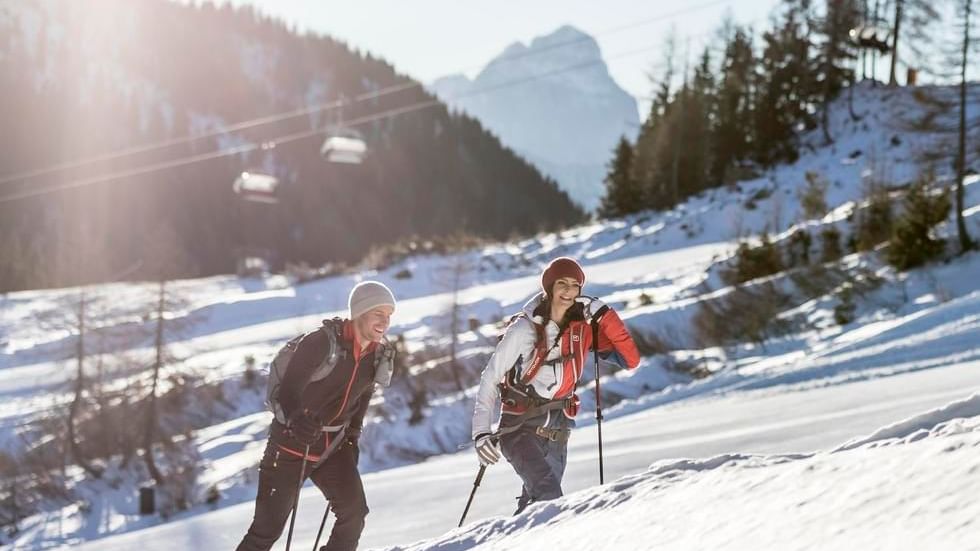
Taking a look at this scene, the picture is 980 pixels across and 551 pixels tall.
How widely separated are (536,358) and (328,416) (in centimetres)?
121

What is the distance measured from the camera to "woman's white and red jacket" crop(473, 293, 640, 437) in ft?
15.9

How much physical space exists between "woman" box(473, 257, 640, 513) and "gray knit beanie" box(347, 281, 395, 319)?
68 cm

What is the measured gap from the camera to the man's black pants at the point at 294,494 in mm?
4930

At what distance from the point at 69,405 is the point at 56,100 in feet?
401

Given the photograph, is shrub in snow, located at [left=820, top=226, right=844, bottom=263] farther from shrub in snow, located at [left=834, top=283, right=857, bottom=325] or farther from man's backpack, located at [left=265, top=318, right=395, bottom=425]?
man's backpack, located at [left=265, top=318, right=395, bottom=425]

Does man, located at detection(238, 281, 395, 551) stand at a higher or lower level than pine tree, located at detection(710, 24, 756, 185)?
lower

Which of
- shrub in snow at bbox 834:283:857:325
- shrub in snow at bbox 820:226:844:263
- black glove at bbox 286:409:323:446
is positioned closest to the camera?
black glove at bbox 286:409:323:446

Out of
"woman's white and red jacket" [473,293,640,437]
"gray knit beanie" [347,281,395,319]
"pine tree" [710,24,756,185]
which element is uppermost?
"pine tree" [710,24,756,185]

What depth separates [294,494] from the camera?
5.02 m

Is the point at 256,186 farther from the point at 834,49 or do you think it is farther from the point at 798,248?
the point at 834,49

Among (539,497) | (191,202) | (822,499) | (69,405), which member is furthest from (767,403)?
(191,202)

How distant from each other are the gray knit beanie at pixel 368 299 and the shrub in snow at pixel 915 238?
706 inches

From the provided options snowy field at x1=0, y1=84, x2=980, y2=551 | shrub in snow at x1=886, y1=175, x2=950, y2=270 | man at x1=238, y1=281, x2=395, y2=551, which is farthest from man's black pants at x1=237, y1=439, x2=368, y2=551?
shrub in snow at x1=886, y1=175, x2=950, y2=270

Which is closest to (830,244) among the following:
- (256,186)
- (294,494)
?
(256,186)
